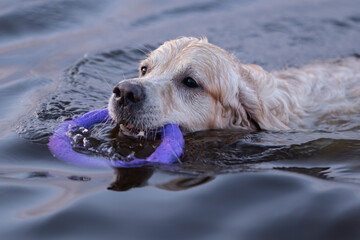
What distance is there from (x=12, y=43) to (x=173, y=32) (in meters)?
2.66

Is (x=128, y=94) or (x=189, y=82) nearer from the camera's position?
(x=128, y=94)

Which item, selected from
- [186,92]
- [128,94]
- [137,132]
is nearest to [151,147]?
[137,132]

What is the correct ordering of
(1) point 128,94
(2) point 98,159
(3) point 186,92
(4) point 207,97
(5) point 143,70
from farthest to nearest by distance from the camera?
(5) point 143,70, (4) point 207,97, (3) point 186,92, (1) point 128,94, (2) point 98,159

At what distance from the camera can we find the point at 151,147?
5.16 meters

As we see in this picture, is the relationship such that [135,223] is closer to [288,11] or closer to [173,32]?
[173,32]

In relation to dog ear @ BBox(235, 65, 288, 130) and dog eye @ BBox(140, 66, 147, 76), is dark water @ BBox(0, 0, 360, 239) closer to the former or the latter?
dog ear @ BBox(235, 65, 288, 130)

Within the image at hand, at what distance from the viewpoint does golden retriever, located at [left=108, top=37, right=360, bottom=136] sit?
508 centimetres

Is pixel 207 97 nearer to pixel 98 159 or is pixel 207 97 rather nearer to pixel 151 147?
pixel 151 147

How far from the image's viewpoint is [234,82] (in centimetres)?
577

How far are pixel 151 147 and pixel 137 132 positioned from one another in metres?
0.24

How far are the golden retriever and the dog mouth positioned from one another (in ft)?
0.03

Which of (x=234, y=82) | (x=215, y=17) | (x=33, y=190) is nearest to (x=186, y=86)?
(x=234, y=82)

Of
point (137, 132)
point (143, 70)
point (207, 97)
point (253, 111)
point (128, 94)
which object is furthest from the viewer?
point (143, 70)

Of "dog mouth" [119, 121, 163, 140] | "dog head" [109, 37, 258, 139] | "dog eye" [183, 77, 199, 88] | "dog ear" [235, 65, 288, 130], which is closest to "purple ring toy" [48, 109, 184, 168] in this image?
"dog mouth" [119, 121, 163, 140]
